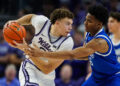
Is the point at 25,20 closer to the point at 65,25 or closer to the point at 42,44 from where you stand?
the point at 42,44

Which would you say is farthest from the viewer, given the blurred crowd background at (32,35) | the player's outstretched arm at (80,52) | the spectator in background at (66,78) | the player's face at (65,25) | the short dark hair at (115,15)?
the blurred crowd background at (32,35)

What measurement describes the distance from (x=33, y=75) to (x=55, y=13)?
1.04m

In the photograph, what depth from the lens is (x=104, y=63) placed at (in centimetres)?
475

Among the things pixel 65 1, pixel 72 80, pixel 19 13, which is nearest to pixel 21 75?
pixel 72 80

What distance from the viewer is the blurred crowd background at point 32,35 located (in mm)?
7852

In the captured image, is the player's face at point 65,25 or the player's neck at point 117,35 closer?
the player's face at point 65,25

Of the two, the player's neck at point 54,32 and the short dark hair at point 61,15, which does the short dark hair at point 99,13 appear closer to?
the short dark hair at point 61,15

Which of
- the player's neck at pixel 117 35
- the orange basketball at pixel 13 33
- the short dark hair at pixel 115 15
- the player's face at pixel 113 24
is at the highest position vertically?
the short dark hair at pixel 115 15

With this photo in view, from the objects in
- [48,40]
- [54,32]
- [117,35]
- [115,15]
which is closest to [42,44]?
[48,40]

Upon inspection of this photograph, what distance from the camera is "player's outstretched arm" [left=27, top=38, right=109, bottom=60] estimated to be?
421 centimetres

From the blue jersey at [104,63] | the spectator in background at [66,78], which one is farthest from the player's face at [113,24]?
the blue jersey at [104,63]

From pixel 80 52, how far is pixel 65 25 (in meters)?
0.86

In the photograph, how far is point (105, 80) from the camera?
487 cm

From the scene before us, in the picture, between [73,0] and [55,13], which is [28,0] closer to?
[73,0]
